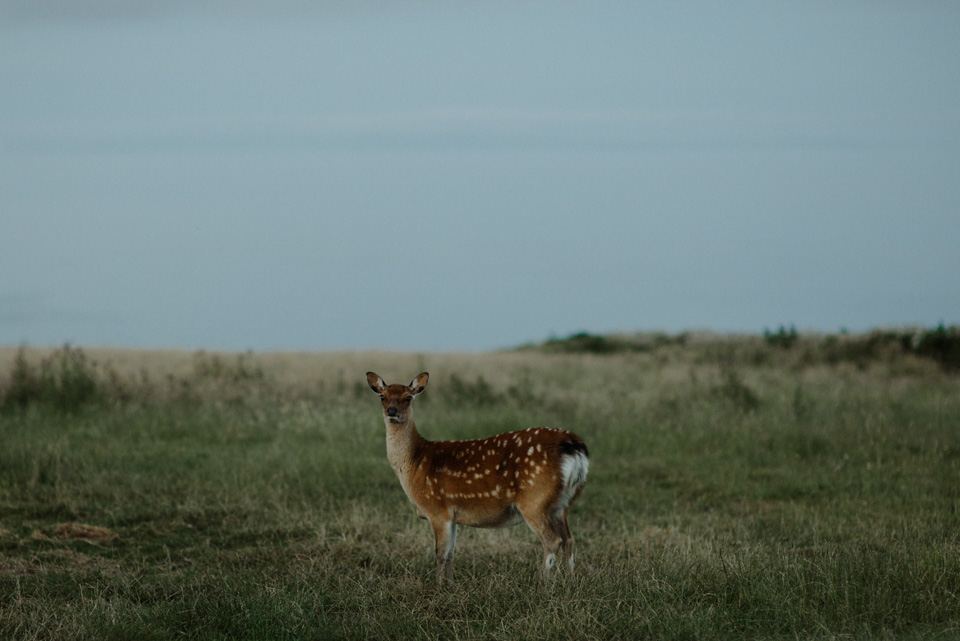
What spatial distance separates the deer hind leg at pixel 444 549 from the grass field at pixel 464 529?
0.20m

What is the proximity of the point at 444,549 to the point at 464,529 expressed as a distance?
2.67 meters

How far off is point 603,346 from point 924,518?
31.2m

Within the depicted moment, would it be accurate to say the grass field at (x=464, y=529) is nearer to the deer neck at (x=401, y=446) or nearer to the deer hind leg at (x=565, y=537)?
the deer hind leg at (x=565, y=537)

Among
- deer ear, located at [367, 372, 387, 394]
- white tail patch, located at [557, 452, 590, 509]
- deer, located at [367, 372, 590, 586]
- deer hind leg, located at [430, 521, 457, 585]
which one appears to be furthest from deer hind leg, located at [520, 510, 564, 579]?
deer ear, located at [367, 372, 387, 394]

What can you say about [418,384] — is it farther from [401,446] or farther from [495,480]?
[495,480]

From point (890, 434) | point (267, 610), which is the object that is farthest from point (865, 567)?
point (890, 434)

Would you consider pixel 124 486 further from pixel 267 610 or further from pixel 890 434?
pixel 890 434

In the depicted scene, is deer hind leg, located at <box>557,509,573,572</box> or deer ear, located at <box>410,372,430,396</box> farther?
deer ear, located at <box>410,372,430,396</box>

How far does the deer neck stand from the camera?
7691 mm

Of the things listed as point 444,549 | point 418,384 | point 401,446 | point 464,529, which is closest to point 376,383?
point 418,384

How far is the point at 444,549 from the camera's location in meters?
7.23

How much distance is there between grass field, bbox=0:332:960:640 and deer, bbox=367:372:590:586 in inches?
15.2

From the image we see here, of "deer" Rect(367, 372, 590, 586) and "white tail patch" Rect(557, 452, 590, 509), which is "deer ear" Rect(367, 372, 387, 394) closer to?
"deer" Rect(367, 372, 590, 586)

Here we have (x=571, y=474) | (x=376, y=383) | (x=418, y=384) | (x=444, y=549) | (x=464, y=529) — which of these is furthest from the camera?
(x=464, y=529)
